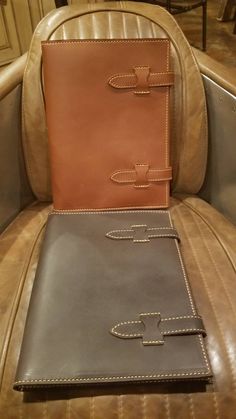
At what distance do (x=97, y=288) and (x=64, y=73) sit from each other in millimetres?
511

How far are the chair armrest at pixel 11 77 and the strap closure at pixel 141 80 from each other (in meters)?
0.23

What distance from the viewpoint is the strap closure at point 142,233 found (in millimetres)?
906

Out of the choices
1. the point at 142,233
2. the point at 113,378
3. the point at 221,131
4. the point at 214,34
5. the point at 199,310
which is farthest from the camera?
the point at 214,34

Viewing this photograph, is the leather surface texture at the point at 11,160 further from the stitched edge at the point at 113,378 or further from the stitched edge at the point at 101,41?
the stitched edge at the point at 113,378

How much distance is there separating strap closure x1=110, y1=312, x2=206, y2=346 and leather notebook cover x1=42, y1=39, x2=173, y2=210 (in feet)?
1.22

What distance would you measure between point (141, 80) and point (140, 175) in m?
0.22

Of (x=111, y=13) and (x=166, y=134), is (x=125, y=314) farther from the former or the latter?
(x=111, y=13)

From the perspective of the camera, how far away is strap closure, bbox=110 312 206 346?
27.4 inches

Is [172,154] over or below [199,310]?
over

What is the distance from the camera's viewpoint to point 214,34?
3291 mm

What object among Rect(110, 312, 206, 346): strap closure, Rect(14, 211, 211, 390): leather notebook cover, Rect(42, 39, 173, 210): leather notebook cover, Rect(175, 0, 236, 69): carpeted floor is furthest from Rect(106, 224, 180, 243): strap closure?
Rect(175, 0, 236, 69): carpeted floor

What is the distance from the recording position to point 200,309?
77 cm

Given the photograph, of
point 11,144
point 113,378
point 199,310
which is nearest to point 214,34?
point 11,144

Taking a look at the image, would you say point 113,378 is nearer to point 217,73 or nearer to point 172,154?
point 172,154
